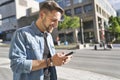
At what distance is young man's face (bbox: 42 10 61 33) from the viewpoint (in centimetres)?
234

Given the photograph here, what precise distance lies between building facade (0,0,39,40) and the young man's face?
66.7 metres

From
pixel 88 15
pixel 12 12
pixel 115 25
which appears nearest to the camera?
pixel 115 25

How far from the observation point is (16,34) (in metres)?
2.30

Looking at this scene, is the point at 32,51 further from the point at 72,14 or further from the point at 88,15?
the point at 72,14

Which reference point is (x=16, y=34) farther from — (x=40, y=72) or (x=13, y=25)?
(x=13, y=25)

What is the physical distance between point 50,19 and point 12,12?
70.4m

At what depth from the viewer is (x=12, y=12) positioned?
232 feet

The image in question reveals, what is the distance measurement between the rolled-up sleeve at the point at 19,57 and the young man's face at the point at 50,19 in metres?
0.29

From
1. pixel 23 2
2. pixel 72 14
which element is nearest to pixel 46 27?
pixel 72 14

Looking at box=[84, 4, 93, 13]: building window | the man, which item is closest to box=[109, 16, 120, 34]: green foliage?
box=[84, 4, 93, 13]: building window

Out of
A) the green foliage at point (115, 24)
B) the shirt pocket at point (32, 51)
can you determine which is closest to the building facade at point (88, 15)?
the green foliage at point (115, 24)

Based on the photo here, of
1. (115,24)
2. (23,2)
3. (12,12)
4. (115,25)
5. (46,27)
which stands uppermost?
(23,2)

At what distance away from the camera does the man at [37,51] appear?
2.14m

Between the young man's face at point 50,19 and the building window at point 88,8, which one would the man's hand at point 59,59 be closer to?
the young man's face at point 50,19
